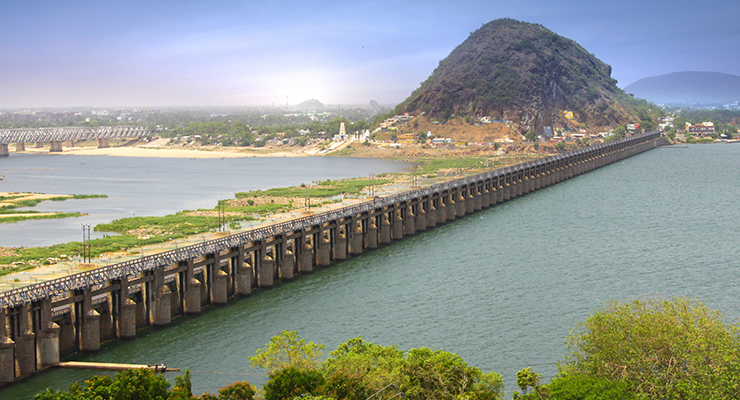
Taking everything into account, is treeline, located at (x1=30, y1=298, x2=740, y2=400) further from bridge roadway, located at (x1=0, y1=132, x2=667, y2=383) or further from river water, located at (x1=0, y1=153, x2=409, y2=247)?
river water, located at (x1=0, y1=153, x2=409, y2=247)

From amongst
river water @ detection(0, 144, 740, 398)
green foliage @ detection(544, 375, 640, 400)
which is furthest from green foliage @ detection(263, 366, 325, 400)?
green foliage @ detection(544, 375, 640, 400)

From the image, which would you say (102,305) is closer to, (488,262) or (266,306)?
(266,306)

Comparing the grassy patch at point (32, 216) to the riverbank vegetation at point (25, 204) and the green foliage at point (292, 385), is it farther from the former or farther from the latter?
the green foliage at point (292, 385)

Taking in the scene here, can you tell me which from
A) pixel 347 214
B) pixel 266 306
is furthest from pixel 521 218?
pixel 266 306

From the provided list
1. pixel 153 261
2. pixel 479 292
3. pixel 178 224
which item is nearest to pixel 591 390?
pixel 479 292

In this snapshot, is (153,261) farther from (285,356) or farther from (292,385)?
(292,385)
